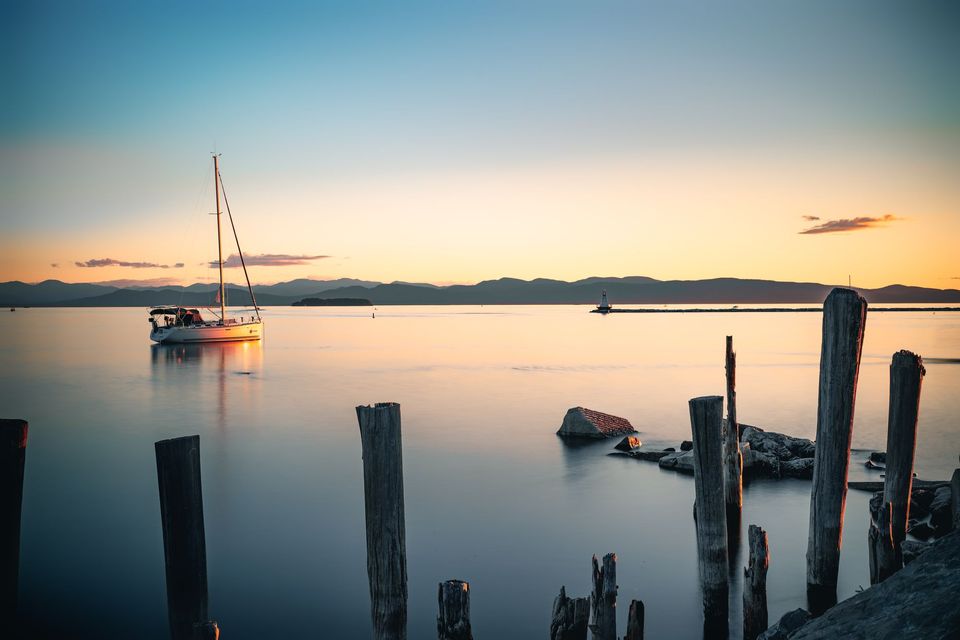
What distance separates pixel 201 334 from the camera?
65938mm

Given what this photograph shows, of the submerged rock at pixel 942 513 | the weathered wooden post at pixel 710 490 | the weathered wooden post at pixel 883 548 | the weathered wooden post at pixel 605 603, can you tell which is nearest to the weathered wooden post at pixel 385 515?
the weathered wooden post at pixel 605 603

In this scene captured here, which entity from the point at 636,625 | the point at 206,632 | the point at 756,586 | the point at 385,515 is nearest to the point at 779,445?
the point at 756,586

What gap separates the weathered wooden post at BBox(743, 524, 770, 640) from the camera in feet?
23.1

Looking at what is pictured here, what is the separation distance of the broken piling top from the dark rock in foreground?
14902mm

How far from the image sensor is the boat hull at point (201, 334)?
65.1 metres

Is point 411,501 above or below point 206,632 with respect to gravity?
below

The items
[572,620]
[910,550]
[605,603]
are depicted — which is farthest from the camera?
[910,550]

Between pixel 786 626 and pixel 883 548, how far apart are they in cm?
151

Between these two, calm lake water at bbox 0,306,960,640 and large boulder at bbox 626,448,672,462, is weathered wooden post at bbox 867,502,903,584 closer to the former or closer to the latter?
calm lake water at bbox 0,306,960,640

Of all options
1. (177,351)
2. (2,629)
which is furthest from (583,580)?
(177,351)

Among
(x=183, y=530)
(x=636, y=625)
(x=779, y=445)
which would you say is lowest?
(x=779, y=445)

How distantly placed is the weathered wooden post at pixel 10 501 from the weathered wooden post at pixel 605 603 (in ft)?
19.4

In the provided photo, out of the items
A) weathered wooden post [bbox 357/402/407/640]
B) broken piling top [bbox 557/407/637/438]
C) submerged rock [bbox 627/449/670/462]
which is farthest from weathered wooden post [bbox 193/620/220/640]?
broken piling top [bbox 557/407/637/438]

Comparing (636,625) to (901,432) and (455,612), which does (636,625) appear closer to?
(455,612)
